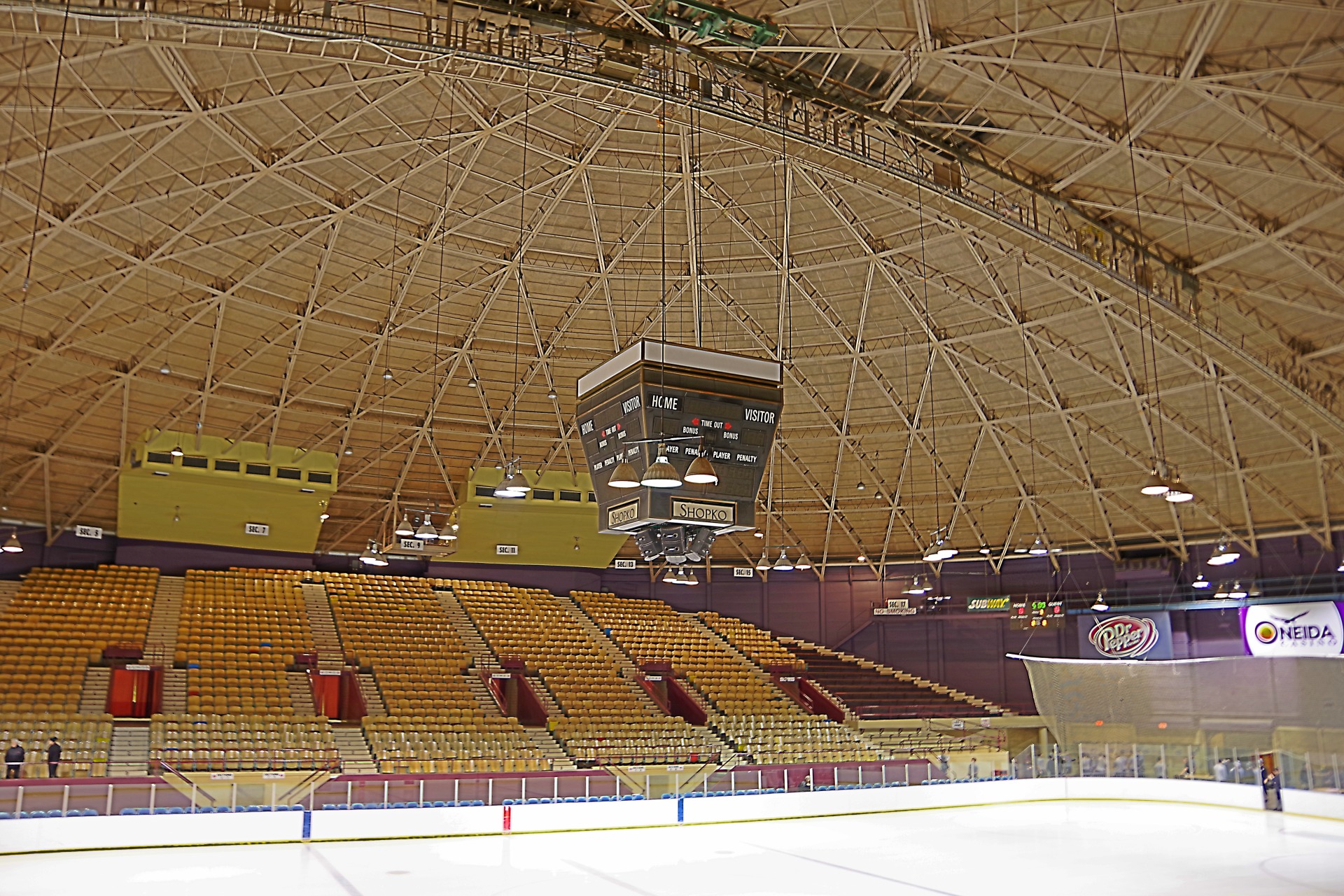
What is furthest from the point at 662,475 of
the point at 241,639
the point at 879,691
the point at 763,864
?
the point at 879,691

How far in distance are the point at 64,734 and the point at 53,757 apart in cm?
300

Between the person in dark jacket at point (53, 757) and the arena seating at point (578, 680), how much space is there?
13321mm

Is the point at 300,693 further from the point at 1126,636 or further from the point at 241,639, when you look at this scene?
the point at 1126,636

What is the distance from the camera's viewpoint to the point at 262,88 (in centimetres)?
2073

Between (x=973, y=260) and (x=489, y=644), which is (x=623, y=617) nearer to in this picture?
(x=489, y=644)

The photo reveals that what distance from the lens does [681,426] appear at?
1712 centimetres

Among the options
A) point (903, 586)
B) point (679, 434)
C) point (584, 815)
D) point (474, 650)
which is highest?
point (679, 434)

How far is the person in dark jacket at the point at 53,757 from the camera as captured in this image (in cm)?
2091

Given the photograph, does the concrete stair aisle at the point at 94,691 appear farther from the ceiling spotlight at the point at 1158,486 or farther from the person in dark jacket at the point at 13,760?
the ceiling spotlight at the point at 1158,486

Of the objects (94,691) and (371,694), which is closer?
(94,691)

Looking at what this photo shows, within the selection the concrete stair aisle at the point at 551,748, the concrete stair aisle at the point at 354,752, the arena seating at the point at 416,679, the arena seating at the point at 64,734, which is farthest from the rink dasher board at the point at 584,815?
Result: the concrete stair aisle at the point at 551,748

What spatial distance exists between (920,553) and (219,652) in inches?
1057

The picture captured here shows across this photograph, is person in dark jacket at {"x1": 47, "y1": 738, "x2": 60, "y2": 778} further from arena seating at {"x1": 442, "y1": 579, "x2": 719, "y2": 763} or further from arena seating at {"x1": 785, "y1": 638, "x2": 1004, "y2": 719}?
arena seating at {"x1": 785, "y1": 638, "x2": 1004, "y2": 719}

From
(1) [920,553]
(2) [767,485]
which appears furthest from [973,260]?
(1) [920,553]
